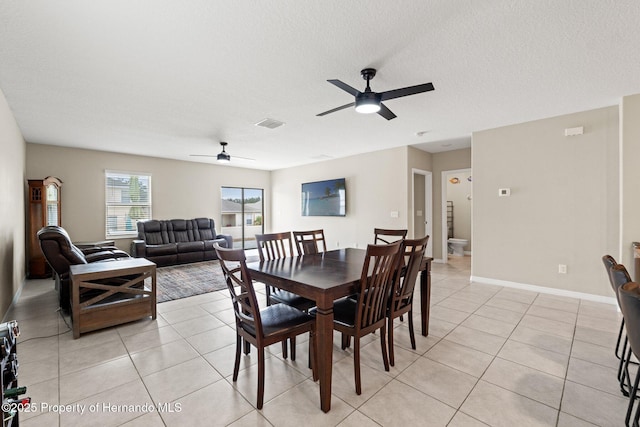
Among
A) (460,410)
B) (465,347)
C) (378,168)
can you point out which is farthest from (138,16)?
(378,168)

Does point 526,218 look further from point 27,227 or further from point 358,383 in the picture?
point 27,227

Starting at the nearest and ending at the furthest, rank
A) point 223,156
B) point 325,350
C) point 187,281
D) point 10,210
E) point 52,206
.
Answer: point 325,350
point 10,210
point 187,281
point 52,206
point 223,156

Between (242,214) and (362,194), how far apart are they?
4.09 meters

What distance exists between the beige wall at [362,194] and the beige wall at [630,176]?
2974 mm

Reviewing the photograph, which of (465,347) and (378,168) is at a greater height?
(378,168)

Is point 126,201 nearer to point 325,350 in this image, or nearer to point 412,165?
point 412,165

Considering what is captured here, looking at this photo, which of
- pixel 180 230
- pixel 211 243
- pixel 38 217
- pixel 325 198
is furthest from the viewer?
pixel 325 198

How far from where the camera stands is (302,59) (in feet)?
8.03

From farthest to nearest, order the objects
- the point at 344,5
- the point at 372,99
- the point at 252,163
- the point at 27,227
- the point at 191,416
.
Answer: the point at 252,163
the point at 27,227
the point at 372,99
the point at 344,5
the point at 191,416

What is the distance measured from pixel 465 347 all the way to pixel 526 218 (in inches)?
108

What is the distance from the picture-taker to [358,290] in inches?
77.9

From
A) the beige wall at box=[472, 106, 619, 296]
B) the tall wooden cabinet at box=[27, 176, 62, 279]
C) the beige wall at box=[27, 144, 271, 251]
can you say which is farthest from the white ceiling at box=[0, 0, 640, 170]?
the beige wall at box=[27, 144, 271, 251]

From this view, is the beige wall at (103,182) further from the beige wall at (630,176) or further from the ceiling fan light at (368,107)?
the beige wall at (630,176)

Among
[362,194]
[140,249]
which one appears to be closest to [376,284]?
[362,194]
